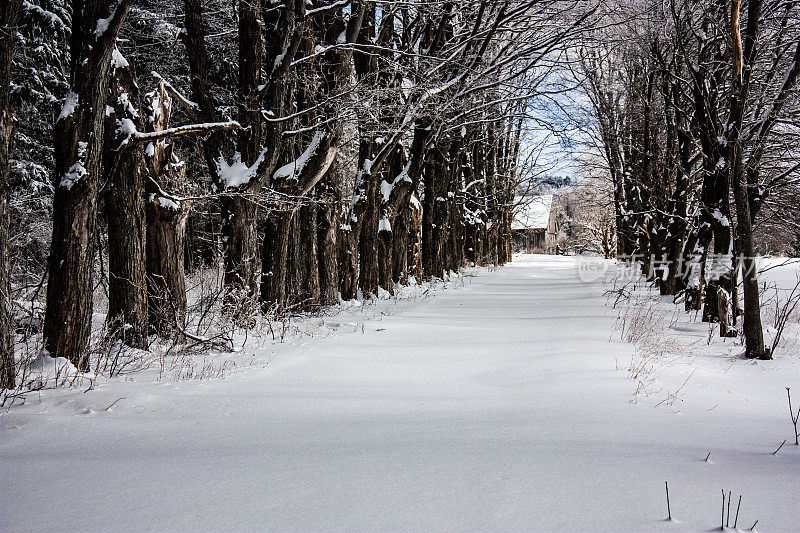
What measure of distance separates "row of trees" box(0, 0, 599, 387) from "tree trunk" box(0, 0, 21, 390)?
2cm

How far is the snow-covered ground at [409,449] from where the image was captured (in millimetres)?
2637

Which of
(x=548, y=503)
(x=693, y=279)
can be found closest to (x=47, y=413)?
(x=548, y=503)

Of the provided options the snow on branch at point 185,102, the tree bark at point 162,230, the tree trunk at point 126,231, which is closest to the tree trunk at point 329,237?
the snow on branch at point 185,102

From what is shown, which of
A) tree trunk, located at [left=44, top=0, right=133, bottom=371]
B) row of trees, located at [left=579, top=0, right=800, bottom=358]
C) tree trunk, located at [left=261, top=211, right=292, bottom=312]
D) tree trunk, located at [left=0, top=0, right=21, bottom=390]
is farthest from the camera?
tree trunk, located at [left=261, top=211, right=292, bottom=312]

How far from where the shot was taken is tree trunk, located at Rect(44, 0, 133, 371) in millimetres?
5348

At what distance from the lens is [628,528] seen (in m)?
2.48

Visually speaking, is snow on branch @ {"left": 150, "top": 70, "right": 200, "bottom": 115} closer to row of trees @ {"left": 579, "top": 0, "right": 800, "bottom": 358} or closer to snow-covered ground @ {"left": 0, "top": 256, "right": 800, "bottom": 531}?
snow-covered ground @ {"left": 0, "top": 256, "right": 800, "bottom": 531}

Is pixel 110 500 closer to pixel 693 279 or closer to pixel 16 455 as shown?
pixel 16 455

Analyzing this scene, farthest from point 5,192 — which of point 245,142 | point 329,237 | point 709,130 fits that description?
point 709,130

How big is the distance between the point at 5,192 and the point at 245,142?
4.69m

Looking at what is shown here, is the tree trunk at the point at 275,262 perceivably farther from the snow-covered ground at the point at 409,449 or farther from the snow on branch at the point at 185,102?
the snow-covered ground at the point at 409,449

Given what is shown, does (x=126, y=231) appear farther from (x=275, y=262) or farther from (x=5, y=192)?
(x=275, y=262)

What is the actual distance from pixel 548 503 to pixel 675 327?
8.98 m

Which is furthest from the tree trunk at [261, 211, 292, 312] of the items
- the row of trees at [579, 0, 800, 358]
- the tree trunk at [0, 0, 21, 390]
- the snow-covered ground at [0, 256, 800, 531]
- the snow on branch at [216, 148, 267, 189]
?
the row of trees at [579, 0, 800, 358]
